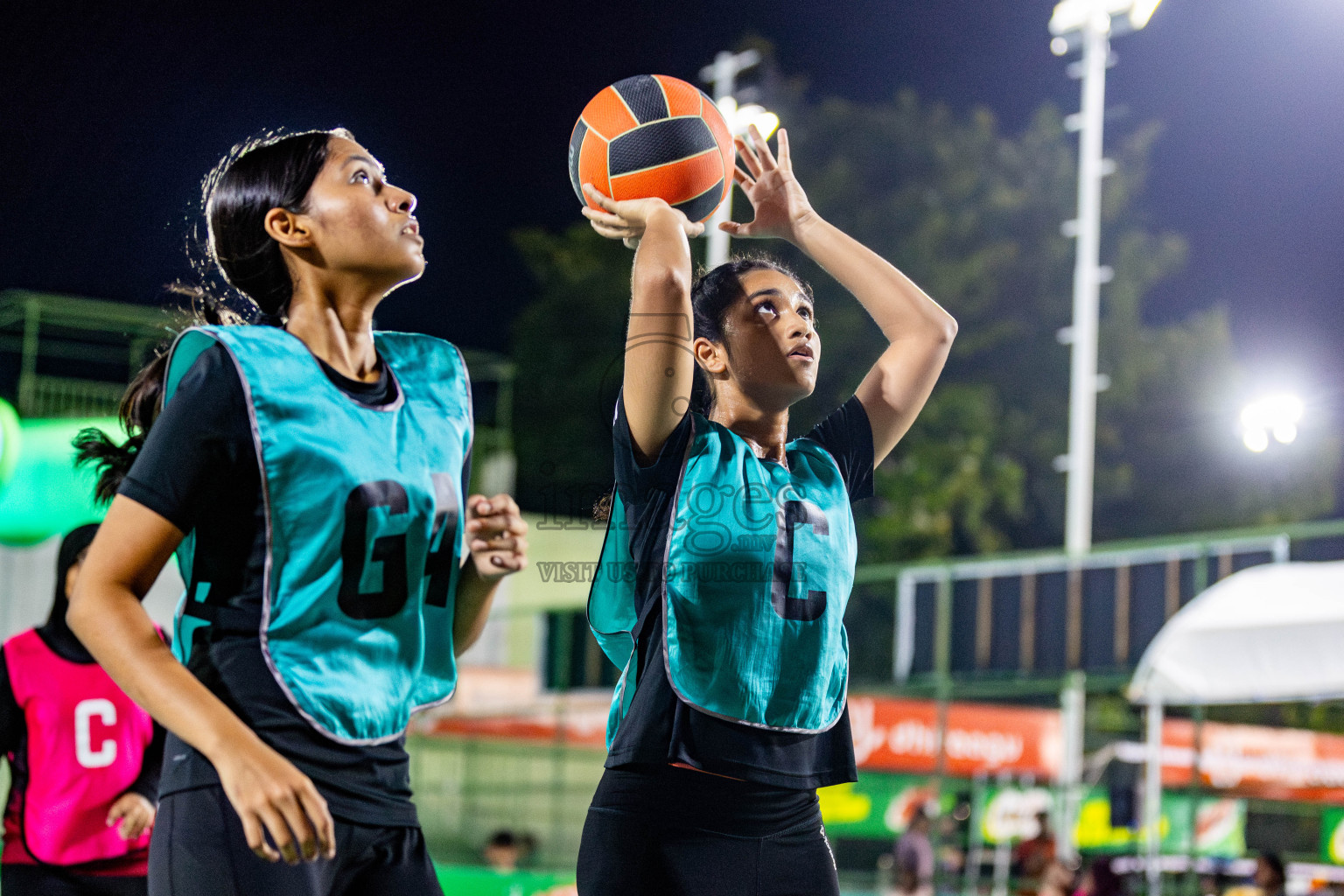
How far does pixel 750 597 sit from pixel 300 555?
0.94 meters

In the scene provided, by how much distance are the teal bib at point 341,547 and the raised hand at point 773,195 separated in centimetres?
124

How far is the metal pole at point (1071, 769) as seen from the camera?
1075cm

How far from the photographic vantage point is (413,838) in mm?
2121

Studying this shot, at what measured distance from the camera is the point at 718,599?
270 centimetres

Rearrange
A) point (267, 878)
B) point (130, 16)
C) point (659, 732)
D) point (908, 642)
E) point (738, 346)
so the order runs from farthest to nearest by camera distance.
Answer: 1. point (908, 642)
2. point (130, 16)
3. point (738, 346)
4. point (659, 732)
5. point (267, 878)

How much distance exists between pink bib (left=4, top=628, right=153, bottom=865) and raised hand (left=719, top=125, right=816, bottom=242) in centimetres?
231

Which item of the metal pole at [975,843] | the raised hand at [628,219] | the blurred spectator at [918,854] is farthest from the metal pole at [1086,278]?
the raised hand at [628,219]

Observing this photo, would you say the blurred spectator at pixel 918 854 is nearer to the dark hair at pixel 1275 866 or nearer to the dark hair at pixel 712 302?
the dark hair at pixel 1275 866

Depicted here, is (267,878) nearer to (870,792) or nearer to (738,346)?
(738,346)

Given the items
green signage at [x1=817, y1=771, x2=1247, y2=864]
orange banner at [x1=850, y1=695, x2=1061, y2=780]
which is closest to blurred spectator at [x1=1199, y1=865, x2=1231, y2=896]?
green signage at [x1=817, y1=771, x2=1247, y2=864]

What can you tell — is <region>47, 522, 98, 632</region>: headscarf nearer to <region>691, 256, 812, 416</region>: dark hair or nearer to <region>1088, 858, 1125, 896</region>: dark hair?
<region>691, 256, 812, 416</region>: dark hair

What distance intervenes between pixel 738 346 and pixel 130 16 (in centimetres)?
369

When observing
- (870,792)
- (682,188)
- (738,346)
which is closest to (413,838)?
(738,346)

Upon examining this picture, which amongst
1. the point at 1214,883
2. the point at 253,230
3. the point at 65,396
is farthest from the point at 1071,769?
the point at 253,230
